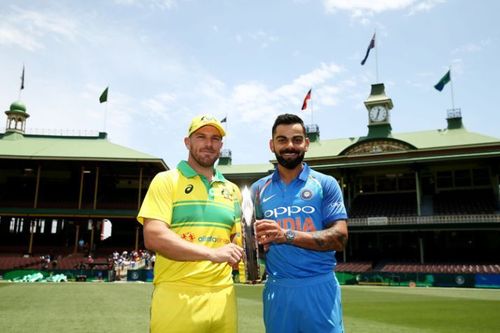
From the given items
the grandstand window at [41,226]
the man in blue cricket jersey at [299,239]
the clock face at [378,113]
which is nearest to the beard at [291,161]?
the man in blue cricket jersey at [299,239]

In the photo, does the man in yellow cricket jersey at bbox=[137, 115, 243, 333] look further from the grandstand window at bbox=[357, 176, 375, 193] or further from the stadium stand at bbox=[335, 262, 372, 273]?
the grandstand window at bbox=[357, 176, 375, 193]

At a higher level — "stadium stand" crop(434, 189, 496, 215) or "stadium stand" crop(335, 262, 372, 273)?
"stadium stand" crop(434, 189, 496, 215)

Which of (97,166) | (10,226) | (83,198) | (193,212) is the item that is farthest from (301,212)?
(10,226)

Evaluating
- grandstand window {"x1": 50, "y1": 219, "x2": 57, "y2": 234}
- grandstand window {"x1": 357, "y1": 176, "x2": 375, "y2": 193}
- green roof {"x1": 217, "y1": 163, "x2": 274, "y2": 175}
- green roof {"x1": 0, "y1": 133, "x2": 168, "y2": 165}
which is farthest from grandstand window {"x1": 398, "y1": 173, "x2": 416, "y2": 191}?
grandstand window {"x1": 50, "y1": 219, "x2": 57, "y2": 234}

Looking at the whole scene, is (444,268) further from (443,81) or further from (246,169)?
(246,169)

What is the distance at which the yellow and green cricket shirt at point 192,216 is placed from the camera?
121 inches

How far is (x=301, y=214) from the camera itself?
353 cm

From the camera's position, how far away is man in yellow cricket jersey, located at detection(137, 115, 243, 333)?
2.90 m

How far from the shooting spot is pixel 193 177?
11.0 feet

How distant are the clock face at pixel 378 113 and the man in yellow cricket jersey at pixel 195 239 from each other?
43293 mm

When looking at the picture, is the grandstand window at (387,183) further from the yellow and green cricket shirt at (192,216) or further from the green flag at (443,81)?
the yellow and green cricket shirt at (192,216)

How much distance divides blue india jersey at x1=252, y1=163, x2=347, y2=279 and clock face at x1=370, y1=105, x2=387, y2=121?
42839mm

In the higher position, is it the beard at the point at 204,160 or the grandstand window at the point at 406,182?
the grandstand window at the point at 406,182

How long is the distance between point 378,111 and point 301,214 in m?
43.7
